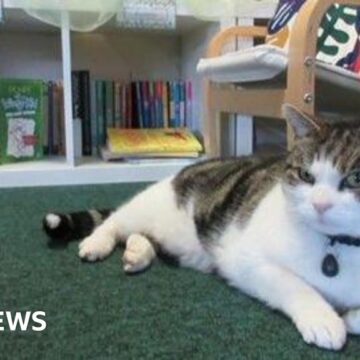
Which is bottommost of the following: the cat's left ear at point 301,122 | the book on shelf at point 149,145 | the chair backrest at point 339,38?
the book on shelf at point 149,145

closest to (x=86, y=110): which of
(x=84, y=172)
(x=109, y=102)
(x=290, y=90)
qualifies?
(x=109, y=102)

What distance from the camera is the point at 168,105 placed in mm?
2438

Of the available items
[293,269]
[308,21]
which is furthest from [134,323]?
[308,21]

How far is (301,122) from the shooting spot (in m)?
0.88

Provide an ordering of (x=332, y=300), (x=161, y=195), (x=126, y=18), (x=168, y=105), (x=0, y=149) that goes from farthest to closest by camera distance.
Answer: (x=168, y=105), (x=0, y=149), (x=126, y=18), (x=161, y=195), (x=332, y=300)

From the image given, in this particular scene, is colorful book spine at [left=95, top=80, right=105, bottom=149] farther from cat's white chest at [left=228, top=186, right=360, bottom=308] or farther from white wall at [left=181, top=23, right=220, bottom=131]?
cat's white chest at [left=228, top=186, right=360, bottom=308]

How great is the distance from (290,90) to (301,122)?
1.55 feet

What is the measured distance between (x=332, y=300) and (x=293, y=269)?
0.24 ft

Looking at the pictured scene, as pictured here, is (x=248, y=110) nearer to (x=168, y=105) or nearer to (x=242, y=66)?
(x=242, y=66)

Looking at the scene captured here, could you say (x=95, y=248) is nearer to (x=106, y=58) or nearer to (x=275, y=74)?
(x=275, y=74)

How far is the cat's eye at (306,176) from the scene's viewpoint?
0.81m

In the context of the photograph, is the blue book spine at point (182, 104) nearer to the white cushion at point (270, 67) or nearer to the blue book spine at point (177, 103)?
the blue book spine at point (177, 103)

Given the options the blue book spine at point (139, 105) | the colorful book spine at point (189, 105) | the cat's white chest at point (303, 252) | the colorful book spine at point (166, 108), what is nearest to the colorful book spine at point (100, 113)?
the blue book spine at point (139, 105)

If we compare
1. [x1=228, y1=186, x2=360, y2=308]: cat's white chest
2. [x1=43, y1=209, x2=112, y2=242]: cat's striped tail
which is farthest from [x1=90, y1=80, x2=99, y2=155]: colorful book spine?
[x1=228, y1=186, x2=360, y2=308]: cat's white chest
